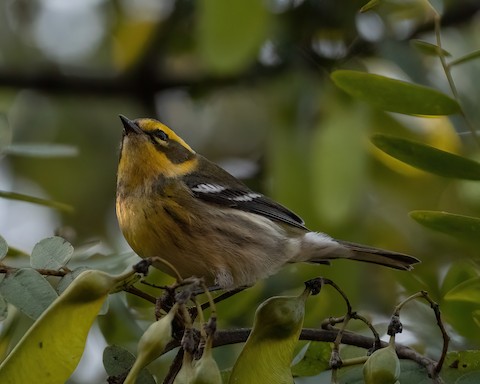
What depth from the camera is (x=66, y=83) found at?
4.84m

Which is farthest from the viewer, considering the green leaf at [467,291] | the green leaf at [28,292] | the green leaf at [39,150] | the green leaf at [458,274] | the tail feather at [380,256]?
the tail feather at [380,256]

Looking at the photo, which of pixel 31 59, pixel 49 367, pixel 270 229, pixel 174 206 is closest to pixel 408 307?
pixel 270 229

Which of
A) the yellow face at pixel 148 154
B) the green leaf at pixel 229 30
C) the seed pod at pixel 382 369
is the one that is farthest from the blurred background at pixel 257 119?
the seed pod at pixel 382 369

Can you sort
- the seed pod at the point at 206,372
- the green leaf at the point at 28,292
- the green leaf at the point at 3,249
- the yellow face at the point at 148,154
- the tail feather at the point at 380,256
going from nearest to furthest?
1. the seed pod at the point at 206,372
2. the green leaf at the point at 28,292
3. the green leaf at the point at 3,249
4. the tail feather at the point at 380,256
5. the yellow face at the point at 148,154

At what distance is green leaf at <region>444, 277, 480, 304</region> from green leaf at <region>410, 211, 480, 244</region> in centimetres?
13

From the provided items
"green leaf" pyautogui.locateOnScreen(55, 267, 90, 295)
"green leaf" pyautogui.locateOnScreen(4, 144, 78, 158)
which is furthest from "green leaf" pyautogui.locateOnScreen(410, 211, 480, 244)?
"green leaf" pyautogui.locateOnScreen(4, 144, 78, 158)

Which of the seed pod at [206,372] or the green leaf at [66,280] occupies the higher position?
the green leaf at [66,280]

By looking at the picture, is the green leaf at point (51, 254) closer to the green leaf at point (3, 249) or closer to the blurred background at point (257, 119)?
the green leaf at point (3, 249)

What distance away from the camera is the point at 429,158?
2225 mm

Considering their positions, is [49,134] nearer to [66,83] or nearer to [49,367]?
[66,83]

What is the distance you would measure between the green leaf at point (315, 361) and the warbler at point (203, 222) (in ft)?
2.94

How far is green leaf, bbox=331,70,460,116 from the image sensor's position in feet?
7.40

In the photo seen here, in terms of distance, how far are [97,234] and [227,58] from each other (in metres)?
1.81

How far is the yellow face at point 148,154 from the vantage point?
362 cm
